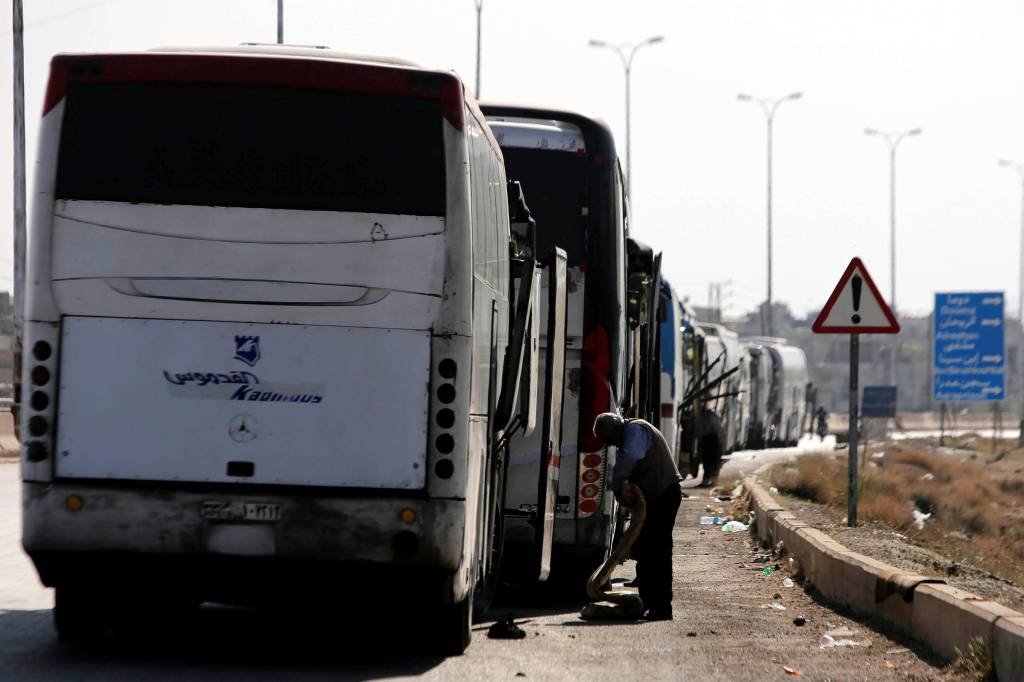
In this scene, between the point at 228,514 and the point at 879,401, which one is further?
the point at 879,401

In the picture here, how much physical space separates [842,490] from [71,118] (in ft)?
62.3

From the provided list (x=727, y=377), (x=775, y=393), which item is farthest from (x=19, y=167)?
(x=775, y=393)

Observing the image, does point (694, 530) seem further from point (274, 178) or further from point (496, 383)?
point (274, 178)

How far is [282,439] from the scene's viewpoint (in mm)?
8914

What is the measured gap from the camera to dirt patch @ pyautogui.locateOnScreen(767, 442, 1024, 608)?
14.0 meters

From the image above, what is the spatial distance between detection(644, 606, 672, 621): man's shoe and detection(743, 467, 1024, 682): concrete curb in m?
1.25

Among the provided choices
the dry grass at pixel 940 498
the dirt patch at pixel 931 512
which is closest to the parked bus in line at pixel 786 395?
the dirt patch at pixel 931 512

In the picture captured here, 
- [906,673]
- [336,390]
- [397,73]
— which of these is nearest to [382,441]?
[336,390]

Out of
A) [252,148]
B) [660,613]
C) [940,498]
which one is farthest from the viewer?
[940,498]

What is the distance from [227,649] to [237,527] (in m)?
1.27

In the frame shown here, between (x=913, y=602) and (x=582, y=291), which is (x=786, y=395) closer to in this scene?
(x=582, y=291)

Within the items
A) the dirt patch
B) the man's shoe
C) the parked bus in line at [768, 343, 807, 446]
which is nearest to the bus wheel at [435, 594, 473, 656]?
the man's shoe

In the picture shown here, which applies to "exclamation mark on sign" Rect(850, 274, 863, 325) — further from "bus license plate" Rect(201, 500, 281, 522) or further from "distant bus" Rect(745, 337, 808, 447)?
"distant bus" Rect(745, 337, 808, 447)

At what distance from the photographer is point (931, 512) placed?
1253 inches
